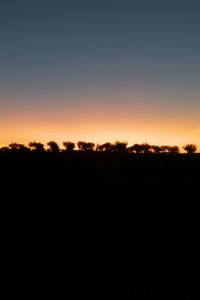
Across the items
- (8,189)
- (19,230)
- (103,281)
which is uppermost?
(8,189)

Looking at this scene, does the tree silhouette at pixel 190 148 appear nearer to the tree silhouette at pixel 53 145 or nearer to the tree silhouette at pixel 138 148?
the tree silhouette at pixel 138 148

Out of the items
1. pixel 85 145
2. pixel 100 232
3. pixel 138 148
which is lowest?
pixel 100 232

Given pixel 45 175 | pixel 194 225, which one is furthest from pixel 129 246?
pixel 45 175

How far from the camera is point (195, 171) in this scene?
22.0 m

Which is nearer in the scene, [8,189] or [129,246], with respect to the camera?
[129,246]

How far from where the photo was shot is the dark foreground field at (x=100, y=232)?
9708 millimetres

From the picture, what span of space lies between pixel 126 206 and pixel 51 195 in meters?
3.70

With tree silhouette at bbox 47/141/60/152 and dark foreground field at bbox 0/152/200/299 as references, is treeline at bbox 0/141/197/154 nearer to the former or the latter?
tree silhouette at bbox 47/141/60/152

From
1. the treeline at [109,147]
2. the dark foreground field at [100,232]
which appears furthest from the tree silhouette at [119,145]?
the dark foreground field at [100,232]

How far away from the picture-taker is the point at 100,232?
12.9 meters

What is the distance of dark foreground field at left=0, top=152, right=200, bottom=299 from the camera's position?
31.8 feet

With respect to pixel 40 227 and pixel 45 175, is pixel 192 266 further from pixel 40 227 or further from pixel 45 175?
pixel 45 175

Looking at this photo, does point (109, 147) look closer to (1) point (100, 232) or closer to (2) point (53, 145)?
(2) point (53, 145)

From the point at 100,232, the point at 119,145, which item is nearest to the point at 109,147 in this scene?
the point at 119,145
